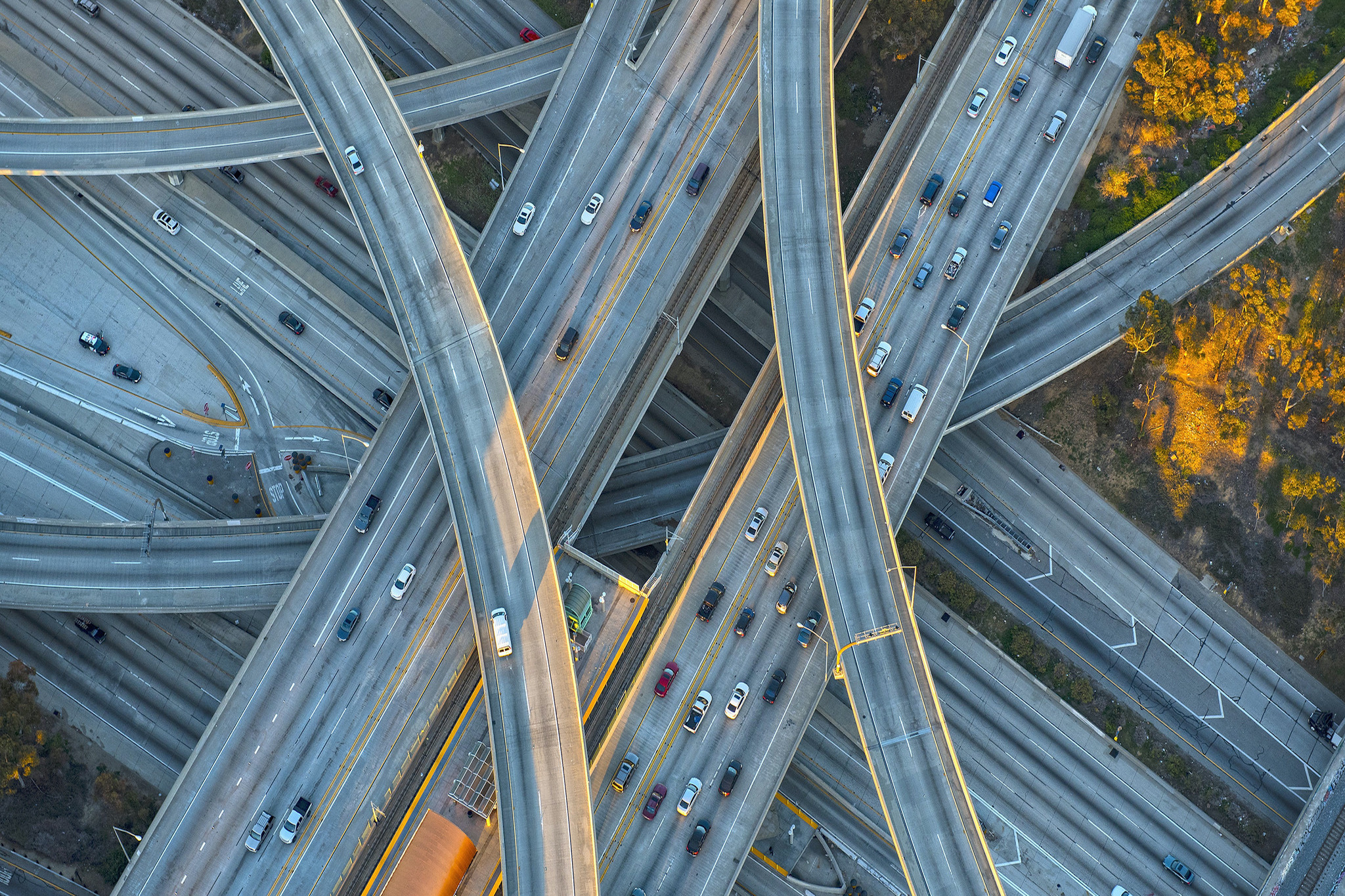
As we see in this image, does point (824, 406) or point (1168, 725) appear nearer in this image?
point (824, 406)

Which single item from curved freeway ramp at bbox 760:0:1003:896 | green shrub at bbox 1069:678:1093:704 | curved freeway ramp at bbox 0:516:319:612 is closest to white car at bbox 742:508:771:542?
curved freeway ramp at bbox 760:0:1003:896

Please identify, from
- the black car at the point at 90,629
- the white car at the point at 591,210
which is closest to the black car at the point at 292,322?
the white car at the point at 591,210

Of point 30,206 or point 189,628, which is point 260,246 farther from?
→ point 189,628

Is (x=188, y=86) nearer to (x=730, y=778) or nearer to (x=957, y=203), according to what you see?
(x=957, y=203)

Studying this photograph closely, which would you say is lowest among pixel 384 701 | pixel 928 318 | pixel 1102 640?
pixel 384 701

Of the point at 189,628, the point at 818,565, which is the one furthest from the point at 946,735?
the point at 189,628

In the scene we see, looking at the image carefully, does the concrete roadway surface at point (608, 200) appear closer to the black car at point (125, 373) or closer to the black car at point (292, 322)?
the black car at point (292, 322)
